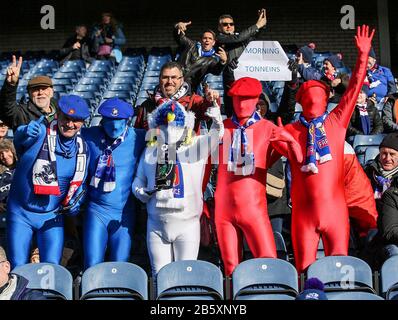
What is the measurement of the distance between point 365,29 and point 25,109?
2.73 meters

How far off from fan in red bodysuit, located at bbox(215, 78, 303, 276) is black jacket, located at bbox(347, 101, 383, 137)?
2087 millimetres

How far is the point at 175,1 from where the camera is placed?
1736 cm

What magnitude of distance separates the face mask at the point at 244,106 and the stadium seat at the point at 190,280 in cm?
124

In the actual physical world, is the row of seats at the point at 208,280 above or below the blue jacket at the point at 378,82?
below

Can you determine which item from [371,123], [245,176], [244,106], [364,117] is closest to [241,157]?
[245,176]

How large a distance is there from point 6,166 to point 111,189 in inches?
51.1

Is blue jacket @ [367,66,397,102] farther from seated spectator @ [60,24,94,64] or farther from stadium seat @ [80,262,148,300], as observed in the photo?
stadium seat @ [80,262,148,300]

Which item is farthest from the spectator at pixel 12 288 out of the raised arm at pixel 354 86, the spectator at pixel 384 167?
the spectator at pixel 384 167

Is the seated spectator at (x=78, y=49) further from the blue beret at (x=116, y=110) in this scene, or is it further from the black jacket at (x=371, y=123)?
the blue beret at (x=116, y=110)

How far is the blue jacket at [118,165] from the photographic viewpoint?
7.88 metres

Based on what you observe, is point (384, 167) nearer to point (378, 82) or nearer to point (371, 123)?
point (371, 123)

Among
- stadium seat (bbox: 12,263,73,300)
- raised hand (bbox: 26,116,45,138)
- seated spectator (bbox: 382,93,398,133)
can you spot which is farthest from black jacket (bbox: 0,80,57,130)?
seated spectator (bbox: 382,93,398,133)

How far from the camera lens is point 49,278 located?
722 cm
